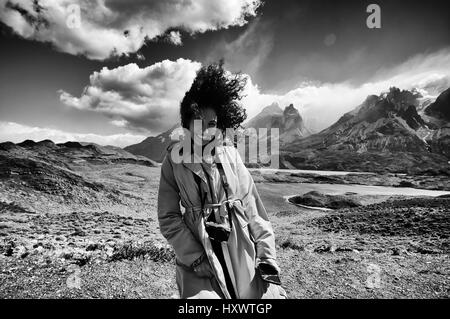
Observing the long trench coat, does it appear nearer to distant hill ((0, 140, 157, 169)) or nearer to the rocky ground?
the rocky ground

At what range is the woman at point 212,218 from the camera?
2129 mm

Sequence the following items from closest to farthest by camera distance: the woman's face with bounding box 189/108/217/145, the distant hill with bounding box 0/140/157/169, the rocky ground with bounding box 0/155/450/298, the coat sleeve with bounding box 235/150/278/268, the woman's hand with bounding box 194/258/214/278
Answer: the woman's hand with bounding box 194/258/214/278
the coat sleeve with bounding box 235/150/278/268
the woman's face with bounding box 189/108/217/145
the rocky ground with bounding box 0/155/450/298
the distant hill with bounding box 0/140/157/169

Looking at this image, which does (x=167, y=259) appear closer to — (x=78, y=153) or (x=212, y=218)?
(x=212, y=218)

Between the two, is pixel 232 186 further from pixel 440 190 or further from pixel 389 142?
pixel 389 142

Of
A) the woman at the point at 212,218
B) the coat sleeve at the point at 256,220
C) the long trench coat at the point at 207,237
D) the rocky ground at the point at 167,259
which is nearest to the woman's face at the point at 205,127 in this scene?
the woman at the point at 212,218

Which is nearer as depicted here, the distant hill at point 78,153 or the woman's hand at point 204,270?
the woman's hand at point 204,270

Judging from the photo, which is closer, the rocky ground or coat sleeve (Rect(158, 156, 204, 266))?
coat sleeve (Rect(158, 156, 204, 266))

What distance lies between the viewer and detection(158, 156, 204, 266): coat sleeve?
213cm

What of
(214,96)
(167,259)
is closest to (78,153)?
(167,259)

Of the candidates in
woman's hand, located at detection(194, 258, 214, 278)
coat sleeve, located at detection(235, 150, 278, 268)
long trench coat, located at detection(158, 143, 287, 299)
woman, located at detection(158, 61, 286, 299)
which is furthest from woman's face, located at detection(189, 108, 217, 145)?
woman's hand, located at detection(194, 258, 214, 278)

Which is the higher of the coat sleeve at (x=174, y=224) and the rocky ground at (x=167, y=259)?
the coat sleeve at (x=174, y=224)

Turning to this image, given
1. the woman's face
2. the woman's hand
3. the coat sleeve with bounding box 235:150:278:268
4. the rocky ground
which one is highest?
the woman's face

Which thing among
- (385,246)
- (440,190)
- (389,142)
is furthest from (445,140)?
Answer: (385,246)

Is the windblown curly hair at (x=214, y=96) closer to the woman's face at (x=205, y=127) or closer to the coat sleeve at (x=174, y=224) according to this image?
the woman's face at (x=205, y=127)
